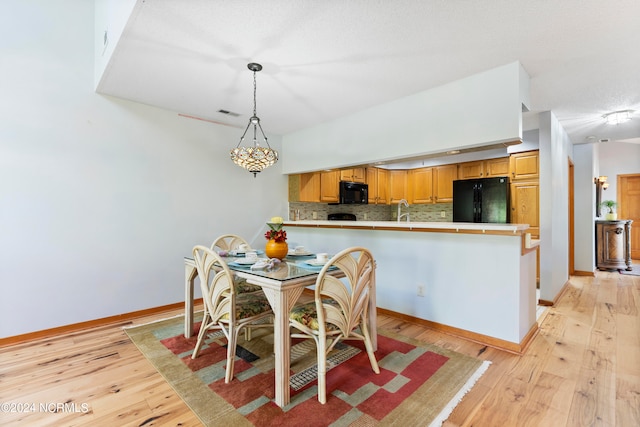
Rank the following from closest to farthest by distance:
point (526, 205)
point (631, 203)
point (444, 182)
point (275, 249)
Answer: point (275, 249), point (526, 205), point (444, 182), point (631, 203)

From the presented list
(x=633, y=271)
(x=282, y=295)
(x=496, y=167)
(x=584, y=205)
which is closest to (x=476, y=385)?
(x=282, y=295)

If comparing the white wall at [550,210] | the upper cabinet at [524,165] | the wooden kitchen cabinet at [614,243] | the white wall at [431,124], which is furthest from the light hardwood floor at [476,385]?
the wooden kitchen cabinet at [614,243]

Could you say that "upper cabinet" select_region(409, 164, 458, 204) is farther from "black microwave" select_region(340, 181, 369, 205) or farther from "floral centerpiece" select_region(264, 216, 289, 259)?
"floral centerpiece" select_region(264, 216, 289, 259)

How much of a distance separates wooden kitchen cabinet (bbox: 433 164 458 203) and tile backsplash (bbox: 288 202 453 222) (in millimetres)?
209

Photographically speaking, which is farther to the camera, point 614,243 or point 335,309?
point 614,243

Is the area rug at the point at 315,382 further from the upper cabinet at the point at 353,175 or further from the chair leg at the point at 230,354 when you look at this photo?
the upper cabinet at the point at 353,175

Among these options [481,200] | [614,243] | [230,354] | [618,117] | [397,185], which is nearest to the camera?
[230,354]

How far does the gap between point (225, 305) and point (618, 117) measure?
16.7 feet

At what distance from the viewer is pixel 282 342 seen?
1820 millimetres

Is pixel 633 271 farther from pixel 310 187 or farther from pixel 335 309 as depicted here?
pixel 335 309

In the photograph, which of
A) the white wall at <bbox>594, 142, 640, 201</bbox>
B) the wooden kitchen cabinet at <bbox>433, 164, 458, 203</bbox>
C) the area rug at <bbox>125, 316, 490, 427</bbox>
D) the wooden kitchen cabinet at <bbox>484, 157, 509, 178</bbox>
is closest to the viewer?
the area rug at <bbox>125, 316, 490, 427</bbox>

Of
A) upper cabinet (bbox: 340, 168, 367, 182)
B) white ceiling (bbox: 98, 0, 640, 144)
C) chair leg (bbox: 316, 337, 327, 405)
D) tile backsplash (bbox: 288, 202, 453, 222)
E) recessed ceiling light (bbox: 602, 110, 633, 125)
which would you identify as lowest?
chair leg (bbox: 316, 337, 327, 405)

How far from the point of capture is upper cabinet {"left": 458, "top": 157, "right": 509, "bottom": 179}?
478cm

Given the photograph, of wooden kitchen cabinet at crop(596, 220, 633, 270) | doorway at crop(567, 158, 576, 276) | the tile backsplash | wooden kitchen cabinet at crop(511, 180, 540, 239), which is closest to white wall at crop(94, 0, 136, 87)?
the tile backsplash
